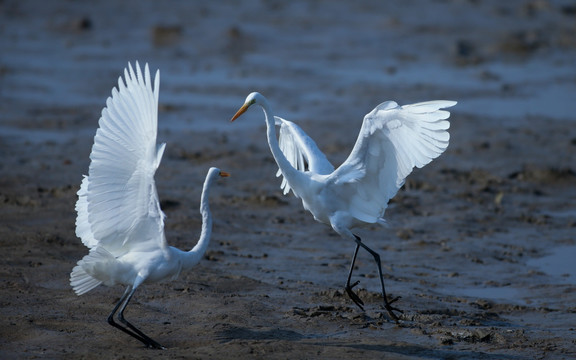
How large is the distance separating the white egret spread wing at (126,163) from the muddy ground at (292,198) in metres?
0.91

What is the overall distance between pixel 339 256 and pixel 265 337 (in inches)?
99.0

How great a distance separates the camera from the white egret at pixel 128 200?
595 cm

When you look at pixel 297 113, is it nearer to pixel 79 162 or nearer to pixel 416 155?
pixel 79 162

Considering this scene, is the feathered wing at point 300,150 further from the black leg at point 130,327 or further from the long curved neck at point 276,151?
the black leg at point 130,327

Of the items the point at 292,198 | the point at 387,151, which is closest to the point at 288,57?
the point at 292,198

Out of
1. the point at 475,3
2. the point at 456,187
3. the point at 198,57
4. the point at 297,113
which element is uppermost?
the point at 475,3

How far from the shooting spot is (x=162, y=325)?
257 inches

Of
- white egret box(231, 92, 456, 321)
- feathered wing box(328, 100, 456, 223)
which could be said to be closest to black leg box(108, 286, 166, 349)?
white egret box(231, 92, 456, 321)

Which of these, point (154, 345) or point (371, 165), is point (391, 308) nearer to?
point (371, 165)

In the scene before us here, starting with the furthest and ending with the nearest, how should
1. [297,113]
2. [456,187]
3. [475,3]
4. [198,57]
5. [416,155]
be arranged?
[475,3], [198,57], [297,113], [456,187], [416,155]

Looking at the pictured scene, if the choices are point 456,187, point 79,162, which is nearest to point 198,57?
point 79,162

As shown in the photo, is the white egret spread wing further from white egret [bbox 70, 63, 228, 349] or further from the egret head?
the egret head

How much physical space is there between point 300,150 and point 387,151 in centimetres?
156

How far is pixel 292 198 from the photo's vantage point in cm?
1031
